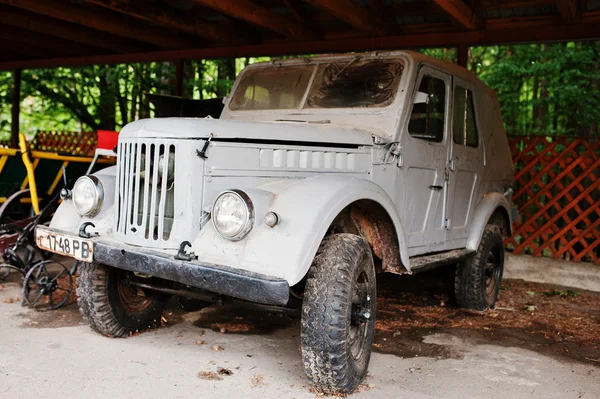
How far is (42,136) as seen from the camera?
517 inches

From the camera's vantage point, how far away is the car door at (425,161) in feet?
12.9

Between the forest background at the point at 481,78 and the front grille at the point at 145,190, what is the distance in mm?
8795

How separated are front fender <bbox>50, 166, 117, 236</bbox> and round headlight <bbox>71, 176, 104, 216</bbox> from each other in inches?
1.1

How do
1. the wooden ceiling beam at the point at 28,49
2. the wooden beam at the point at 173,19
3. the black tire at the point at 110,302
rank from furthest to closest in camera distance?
the wooden ceiling beam at the point at 28,49
the wooden beam at the point at 173,19
the black tire at the point at 110,302

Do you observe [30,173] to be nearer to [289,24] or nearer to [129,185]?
[129,185]

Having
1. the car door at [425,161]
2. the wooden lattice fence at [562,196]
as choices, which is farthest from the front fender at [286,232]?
the wooden lattice fence at [562,196]

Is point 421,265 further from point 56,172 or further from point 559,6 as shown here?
point 56,172

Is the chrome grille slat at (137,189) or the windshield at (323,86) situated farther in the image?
the windshield at (323,86)

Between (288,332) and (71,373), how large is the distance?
148 cm

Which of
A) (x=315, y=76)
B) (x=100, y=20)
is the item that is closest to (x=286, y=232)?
(x=315, y=76)

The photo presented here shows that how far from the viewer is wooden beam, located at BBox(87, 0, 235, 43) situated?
6.45m

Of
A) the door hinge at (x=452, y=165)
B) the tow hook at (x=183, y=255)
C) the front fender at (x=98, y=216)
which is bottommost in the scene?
the tow hook at (x=183, y=255)

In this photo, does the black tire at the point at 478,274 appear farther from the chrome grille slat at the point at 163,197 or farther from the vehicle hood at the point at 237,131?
the chrome grille slat at the point at 163,197

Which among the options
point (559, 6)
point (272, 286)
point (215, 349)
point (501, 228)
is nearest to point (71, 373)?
point (215, 349)
